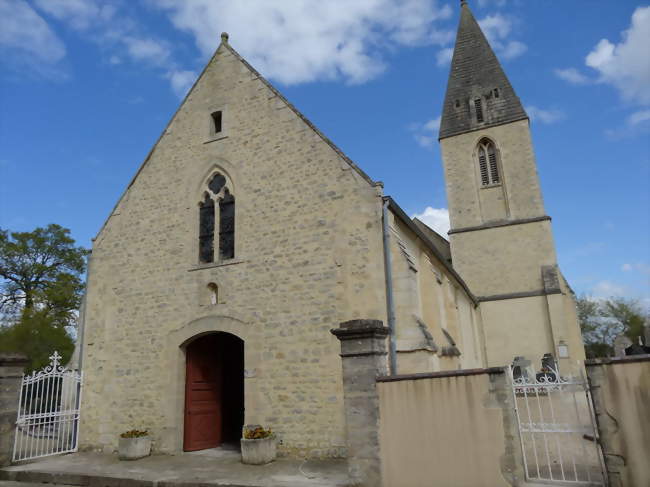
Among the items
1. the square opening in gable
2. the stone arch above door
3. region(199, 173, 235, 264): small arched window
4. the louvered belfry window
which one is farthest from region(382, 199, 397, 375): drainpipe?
the louvered belfry window

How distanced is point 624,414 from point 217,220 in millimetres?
8462

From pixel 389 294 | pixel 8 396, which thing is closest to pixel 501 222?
pixel 389 294

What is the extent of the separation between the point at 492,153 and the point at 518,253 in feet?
16.4

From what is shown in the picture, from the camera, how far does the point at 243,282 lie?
33.1ft

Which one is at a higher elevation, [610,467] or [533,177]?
[533,177]

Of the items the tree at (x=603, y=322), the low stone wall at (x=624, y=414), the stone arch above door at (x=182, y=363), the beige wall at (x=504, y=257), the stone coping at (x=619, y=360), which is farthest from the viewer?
the tree at (x=603, y=322)

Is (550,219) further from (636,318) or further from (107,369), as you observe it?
(636,318)

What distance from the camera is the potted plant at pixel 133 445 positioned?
30.9 feet

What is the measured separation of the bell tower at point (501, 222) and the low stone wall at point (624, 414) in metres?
14.6

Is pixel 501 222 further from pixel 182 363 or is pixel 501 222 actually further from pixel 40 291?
pixel 40 291

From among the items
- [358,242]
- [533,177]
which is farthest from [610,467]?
[533,177]

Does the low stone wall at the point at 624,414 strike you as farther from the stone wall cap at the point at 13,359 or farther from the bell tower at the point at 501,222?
the bell tower at the point at 501,222

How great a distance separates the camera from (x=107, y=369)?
11.0 m

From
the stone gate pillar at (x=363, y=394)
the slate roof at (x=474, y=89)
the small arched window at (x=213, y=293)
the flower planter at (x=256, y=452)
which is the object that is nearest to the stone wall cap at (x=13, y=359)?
the small arched window at (x=213, y=293)
